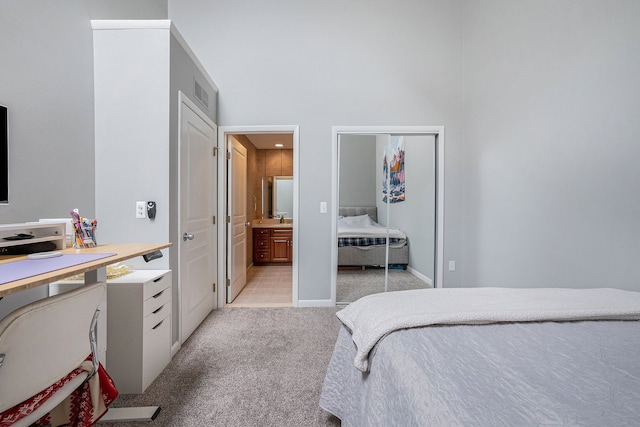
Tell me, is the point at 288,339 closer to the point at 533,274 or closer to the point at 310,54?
the point at 533,274

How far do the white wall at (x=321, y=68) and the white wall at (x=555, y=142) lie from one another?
1.42ft

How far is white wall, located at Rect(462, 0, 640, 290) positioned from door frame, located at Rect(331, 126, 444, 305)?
1.10 feet

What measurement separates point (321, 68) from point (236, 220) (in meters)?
2.10

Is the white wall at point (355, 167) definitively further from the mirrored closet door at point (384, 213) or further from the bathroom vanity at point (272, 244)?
the bathroom vanity at point (272, 244)

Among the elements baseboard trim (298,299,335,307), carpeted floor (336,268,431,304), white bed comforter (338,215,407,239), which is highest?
white bed comforter (338,215,407,239)

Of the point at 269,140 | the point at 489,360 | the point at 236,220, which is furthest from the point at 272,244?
the point at 489,360

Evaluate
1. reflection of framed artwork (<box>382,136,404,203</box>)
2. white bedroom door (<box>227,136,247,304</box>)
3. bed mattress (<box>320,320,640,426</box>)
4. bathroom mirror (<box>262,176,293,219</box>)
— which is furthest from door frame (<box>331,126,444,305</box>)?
bathroom mirror (<box>262,176,293,219</box>)

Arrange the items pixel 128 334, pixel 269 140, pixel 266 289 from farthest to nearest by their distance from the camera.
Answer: pixel 269 140 < pixel 266 289 < pixel 128 334

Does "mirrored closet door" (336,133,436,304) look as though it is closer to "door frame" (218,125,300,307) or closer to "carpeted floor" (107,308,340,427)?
"door frame" (218,125,300,307)

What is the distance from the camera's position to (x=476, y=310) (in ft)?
3.54

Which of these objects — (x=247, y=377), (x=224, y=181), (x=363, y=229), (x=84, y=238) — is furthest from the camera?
(x=363, y=229)

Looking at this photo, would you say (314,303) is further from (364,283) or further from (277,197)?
(277,197)

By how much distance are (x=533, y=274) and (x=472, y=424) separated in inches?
82.0

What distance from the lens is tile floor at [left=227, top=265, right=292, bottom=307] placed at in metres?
3.23
